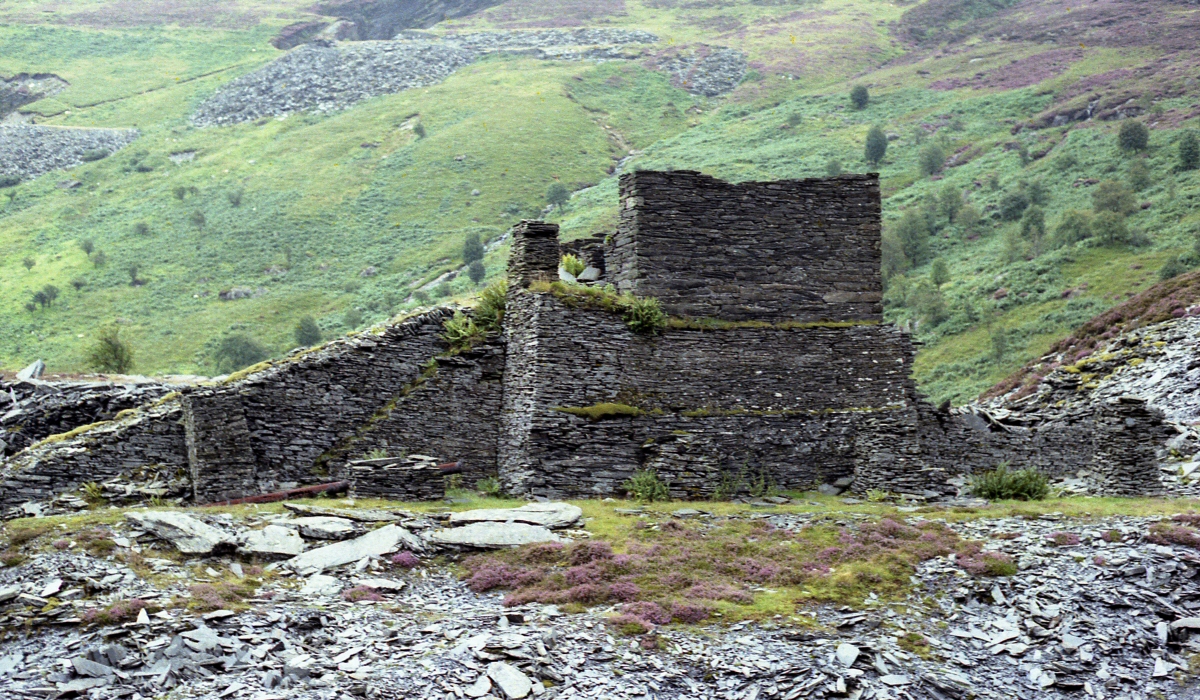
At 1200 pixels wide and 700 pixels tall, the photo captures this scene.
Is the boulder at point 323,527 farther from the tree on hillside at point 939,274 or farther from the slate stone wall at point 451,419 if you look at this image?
the tree on hillside at point 939,274

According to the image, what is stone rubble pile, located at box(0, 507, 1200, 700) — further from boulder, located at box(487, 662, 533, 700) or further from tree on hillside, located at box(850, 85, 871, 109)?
tree on hillside, located at box(850, 85, 871, 109)

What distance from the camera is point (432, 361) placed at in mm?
28641

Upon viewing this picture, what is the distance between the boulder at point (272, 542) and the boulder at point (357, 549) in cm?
25

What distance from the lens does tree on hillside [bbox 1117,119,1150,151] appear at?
9900 centimetres

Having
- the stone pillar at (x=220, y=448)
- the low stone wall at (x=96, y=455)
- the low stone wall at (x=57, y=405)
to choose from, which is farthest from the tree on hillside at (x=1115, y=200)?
the low stone wall at (x=96, y=455)

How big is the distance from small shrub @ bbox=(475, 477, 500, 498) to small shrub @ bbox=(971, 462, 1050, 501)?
10958 millimetres

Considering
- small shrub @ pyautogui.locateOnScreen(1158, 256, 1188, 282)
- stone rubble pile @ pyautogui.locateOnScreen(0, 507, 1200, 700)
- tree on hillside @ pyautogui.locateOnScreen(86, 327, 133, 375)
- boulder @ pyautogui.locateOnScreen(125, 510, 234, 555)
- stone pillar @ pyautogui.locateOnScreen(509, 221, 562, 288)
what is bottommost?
small shrub @ pyautogui.locateOnScreen(1158, 256, 1188, 282)

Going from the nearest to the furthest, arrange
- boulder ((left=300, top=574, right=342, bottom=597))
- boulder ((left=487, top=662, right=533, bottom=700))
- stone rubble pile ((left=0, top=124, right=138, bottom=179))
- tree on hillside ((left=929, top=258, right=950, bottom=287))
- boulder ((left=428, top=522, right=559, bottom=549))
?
boulder ((left=487, top=662, right=533, bottom=700))
boulder ((left=300, top=574, right=342, bottom=597))
boulder ((left=428, top=522, right=559, bottom=549))
tree on hillside ((left=929, top=258, right=950, bottom=287))
stone rubble pile ((left=0, top=124, right=138, bottom=179))

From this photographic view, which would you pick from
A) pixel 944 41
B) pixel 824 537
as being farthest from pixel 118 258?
pixel 944 41

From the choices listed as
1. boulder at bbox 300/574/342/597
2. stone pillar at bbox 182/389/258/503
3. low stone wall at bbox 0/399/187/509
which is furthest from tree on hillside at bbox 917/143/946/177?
boulder at bbox 300/574/342/597

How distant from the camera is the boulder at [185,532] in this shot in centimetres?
1970

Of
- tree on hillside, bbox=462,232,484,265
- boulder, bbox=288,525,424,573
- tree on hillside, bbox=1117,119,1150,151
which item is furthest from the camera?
tree on hillside, bbox=462,232,484,265

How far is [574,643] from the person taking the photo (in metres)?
17.8

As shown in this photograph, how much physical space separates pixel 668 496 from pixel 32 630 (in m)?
13.2
